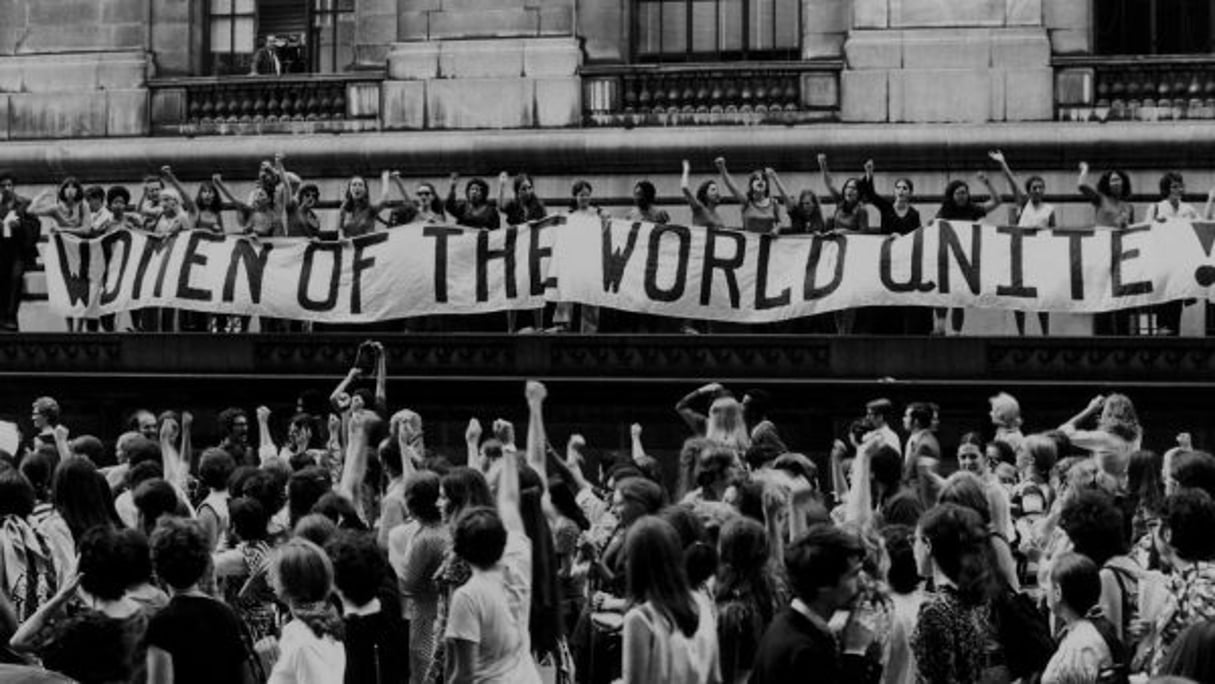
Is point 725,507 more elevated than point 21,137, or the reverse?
point 21,137

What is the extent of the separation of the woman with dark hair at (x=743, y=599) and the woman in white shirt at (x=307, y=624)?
1483 millimetres

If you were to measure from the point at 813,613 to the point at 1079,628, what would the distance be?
107 cm

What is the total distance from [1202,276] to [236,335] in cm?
863

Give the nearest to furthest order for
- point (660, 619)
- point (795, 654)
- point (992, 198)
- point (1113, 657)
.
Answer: point (795, 654) < point (1113, 657) < point (660, 619) < point (992, 198)

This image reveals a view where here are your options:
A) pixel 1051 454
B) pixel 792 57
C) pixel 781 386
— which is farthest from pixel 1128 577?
pixel 792 57

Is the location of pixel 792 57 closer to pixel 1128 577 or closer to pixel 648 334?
pixel 648 334

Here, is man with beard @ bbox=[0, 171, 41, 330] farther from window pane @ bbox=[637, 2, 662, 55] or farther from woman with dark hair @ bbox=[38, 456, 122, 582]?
woman with dark hair @ bbox=[38, 456, 122, 582]

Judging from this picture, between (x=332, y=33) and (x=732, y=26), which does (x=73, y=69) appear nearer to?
(x=332, y=33)

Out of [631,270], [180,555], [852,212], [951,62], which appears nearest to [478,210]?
[631,270]

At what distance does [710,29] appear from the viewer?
29.8 m

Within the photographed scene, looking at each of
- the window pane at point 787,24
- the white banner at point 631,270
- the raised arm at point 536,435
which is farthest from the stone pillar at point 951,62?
the raised arm at point 536,435

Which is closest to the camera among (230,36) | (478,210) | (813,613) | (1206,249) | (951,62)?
(813,613)

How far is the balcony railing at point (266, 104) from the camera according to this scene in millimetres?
29297

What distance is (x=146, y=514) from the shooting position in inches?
464
